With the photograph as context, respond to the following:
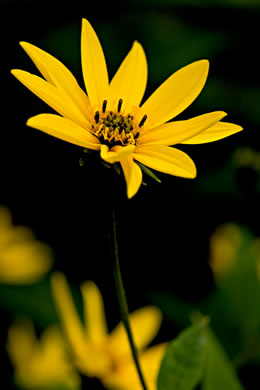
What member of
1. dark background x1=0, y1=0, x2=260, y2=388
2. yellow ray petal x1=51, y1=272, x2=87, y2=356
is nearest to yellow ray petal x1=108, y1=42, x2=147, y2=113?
yellow ray petal x1=51, y1=272, x2=87, y2=356

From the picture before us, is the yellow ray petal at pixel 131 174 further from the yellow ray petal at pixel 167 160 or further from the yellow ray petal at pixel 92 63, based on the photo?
the yellow ray petal at pixel 92 63

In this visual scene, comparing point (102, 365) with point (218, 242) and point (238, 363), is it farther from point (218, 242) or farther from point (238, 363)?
point (218, 242)

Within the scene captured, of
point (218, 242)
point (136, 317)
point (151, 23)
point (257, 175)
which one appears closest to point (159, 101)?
point (257, 175)

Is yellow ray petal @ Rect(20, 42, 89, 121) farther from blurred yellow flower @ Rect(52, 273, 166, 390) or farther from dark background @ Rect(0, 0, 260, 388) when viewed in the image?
dark background @ Rect(0, 0, 260, 388)

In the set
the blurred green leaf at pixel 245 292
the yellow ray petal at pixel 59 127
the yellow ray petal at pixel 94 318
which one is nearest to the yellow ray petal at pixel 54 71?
the yellow ray petal at pixel 59 127

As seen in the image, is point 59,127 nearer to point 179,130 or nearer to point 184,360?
point 179,130
